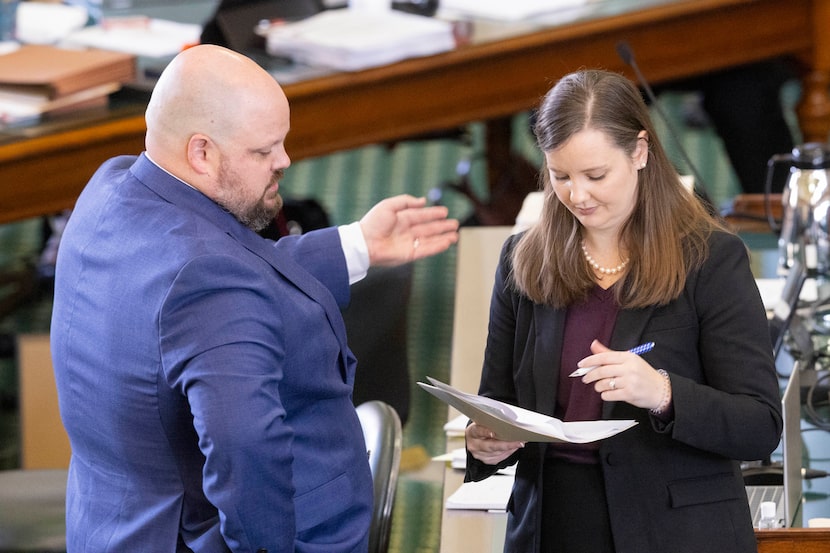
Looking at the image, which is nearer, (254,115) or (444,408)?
(254,115)

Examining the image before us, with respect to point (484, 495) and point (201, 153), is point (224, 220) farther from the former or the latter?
point (484, 495)

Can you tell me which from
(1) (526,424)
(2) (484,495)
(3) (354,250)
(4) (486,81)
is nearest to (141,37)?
(4) (486,81)

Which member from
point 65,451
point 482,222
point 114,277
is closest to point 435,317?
point 482,222

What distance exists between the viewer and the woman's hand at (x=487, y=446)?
6.01 feet

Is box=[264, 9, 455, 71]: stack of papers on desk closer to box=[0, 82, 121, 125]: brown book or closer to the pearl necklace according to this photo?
box=[0, 82, 121, 125]: brown book

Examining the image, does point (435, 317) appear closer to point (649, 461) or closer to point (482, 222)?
point (482, 222)

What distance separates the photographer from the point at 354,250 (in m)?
2.30

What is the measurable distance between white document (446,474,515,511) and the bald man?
0.20 metres

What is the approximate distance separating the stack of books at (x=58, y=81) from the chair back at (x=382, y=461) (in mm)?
1768

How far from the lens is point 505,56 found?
4.05m

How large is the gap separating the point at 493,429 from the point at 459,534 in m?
0.34

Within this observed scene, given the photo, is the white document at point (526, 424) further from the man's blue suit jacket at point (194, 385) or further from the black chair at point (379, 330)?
the black chair at point (379, 330)

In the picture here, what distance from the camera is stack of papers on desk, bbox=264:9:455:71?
3.88 metres

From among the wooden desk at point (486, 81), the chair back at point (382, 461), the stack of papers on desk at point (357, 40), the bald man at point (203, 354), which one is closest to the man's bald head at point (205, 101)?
the bald man at point (203, 354)
